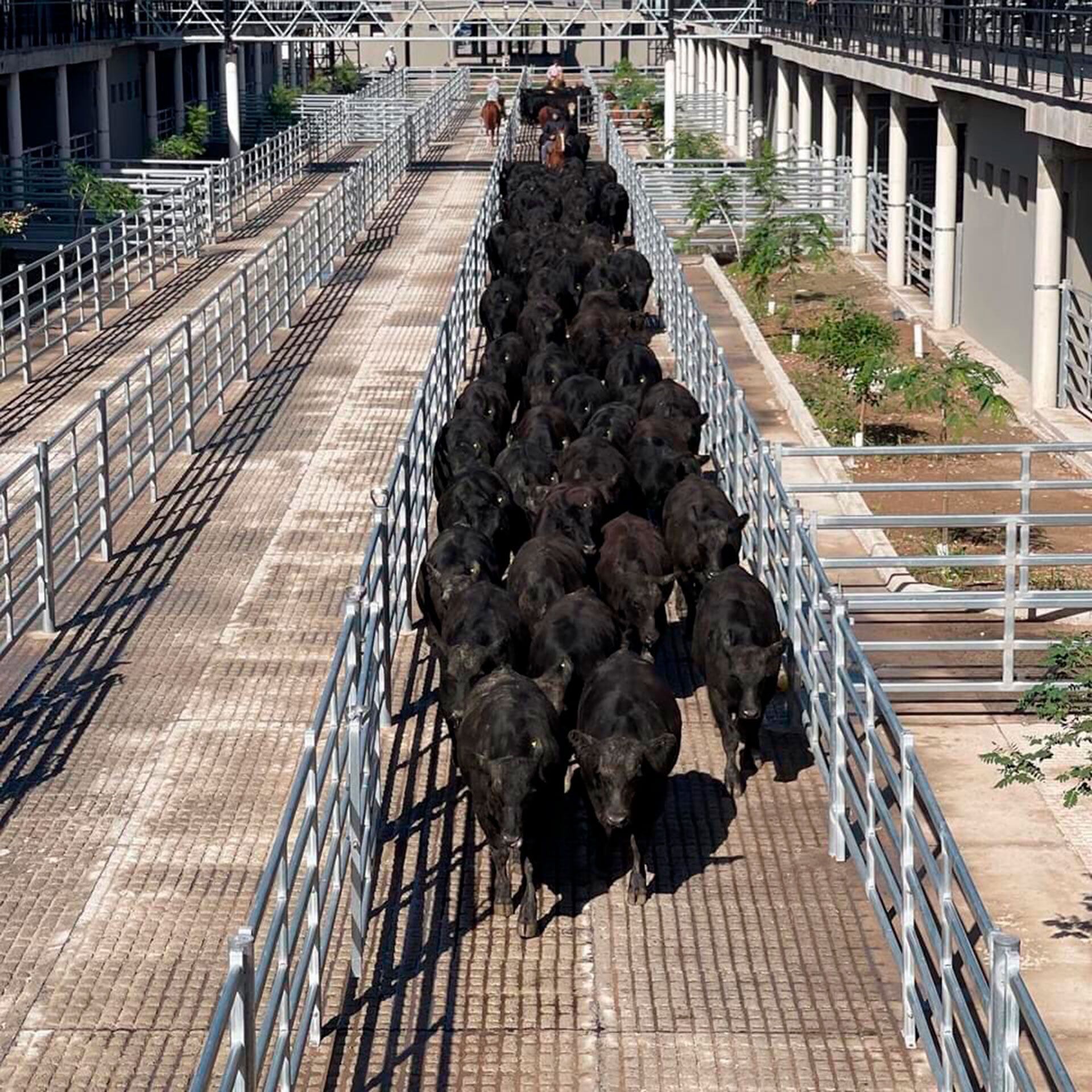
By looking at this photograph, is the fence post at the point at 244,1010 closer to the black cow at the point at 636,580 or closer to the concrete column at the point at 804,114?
the black cow at the point at 636,580

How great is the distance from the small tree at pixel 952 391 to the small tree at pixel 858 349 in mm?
302

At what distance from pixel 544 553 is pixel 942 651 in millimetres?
3051

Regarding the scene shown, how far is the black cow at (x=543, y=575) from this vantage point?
13.8m

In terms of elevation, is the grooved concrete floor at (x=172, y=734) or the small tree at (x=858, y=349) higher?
the small tree at (x=858, y=349)

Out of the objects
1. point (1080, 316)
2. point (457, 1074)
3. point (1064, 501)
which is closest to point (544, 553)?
point (457, 1074)

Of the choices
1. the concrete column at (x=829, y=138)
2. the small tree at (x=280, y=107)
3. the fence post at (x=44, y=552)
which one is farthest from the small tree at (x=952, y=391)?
the small tree at (x=280, y=107)

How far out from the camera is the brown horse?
57344 millimetres

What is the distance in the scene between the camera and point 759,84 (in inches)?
2287

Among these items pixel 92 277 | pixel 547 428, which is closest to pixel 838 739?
pixel 547 428

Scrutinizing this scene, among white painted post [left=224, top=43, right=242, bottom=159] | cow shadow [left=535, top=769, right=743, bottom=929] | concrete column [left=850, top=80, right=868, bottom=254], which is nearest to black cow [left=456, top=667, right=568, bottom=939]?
cow shadow [left=535, top=769, right=743, bottom=929]

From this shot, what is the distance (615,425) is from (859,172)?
2250 cm

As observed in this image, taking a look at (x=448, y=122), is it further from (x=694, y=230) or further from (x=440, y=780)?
(x=440, y=780)

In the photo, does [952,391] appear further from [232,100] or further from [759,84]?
[759,84]

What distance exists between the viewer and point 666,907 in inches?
436
